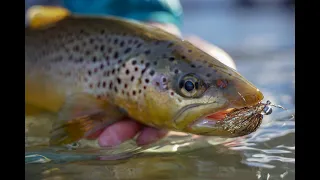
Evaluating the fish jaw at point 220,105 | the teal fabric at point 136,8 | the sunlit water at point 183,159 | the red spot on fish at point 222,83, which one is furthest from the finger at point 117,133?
the teal fabric at point 136,8

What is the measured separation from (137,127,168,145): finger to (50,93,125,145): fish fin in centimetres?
8

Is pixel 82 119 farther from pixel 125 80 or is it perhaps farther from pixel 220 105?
pixel 220 105

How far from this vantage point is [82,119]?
1286 mm

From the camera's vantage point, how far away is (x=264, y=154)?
1.19 meters

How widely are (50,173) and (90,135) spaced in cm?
25

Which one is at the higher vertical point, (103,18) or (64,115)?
(103,18)

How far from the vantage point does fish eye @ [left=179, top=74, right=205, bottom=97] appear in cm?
112

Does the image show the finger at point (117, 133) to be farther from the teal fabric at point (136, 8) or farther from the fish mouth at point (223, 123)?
the teal fabric at point (136, 8)

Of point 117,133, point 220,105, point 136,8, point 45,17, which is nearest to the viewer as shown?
point 220,105

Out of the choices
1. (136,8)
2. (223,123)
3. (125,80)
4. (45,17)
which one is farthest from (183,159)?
(136,8)

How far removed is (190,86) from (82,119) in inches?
13.9

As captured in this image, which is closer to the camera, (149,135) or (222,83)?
(222,83)
